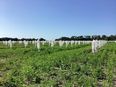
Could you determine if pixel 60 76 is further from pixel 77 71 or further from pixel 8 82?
pixel 8 82

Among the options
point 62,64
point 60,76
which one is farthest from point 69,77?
point 62,64

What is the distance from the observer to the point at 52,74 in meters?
13.4

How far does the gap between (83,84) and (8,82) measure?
2099 millimetres

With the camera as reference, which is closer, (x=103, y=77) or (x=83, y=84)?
(x=83, y=84)

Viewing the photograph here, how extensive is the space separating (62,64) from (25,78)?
201 inches

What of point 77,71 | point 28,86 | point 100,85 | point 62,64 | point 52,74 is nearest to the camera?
point 28,86

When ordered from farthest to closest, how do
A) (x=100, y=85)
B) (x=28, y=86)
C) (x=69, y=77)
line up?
(x=69, y=77) → (x=100, y=85) → (x=28, y=86)

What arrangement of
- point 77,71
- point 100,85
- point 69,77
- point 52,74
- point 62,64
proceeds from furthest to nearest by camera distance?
point 62,64 < point 77,71 < point 52,74 < point 69,77 < point 100,85

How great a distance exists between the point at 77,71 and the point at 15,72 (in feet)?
8.74

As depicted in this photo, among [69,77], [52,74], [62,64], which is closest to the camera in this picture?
[69,77]

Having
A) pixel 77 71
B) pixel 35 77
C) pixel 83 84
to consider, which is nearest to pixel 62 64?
pixel 77 71

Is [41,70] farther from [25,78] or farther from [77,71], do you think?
[25,78]

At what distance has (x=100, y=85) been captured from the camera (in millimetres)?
11258

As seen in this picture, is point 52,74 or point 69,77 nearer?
point 69,77
